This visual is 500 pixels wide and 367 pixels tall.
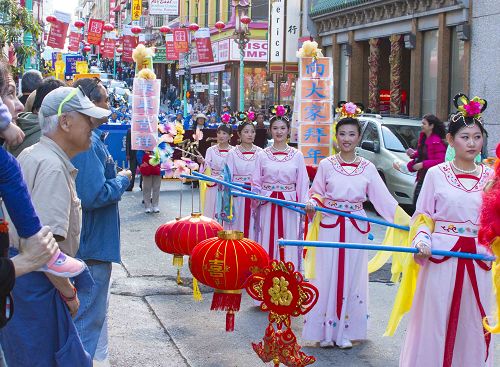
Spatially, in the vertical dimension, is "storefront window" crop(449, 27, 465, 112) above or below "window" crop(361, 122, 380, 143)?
above

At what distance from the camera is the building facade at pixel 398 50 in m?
23.0

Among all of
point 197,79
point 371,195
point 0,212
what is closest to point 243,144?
point 371,195

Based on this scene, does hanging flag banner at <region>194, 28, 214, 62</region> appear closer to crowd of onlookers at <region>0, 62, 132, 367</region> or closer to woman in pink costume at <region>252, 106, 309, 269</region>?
woman in pink costume at <region>252, 106, 309, 269</region>

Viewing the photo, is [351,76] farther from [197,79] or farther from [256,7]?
[197,79]

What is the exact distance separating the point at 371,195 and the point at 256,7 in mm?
39151

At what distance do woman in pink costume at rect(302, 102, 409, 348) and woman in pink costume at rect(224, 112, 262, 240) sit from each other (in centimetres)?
252

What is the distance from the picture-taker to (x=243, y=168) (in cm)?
984

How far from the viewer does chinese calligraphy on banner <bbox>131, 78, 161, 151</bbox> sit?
13.7 meters

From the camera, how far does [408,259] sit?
5.87 meters

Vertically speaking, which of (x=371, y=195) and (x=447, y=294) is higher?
(x=371, y=195)

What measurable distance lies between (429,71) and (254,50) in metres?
19.4

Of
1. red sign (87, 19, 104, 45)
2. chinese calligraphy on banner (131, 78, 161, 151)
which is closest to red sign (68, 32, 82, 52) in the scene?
red sign (87, 19, 104, 45)

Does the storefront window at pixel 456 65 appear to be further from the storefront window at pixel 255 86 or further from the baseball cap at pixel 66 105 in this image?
the baseball cap at pixel 66 105

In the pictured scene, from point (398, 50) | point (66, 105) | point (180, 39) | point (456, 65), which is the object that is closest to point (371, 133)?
point (456, 65)
